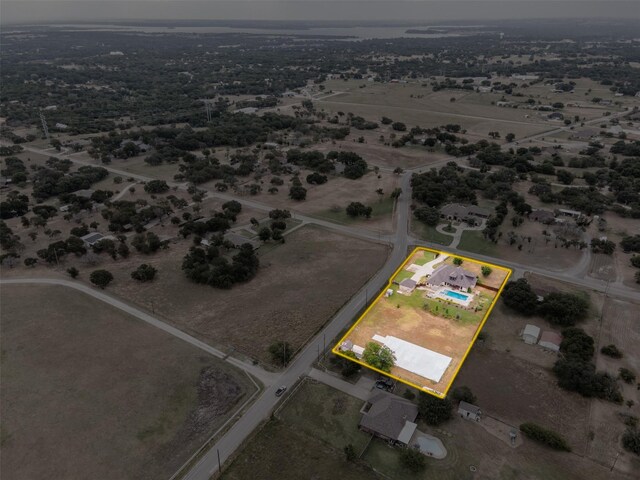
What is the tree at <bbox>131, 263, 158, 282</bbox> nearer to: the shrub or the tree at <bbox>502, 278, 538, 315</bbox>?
the tree at <bbox>502, 278, 538, 315</bbox>

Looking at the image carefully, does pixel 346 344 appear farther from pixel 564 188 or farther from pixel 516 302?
pixel 564 188

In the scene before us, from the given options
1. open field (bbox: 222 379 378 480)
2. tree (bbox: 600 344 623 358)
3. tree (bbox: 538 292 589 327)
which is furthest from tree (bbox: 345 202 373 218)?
tree (bbox: 600 344 623 358)

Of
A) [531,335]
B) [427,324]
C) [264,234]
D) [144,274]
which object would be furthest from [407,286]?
[144,274]

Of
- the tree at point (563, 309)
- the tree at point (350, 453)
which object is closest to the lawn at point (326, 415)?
the tree at point (350, 453)

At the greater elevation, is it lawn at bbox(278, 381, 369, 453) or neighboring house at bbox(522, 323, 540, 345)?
neighboring house at bbox(522, 323, 540, 345)

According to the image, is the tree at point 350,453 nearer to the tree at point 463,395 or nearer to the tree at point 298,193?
the tree at point 463,395

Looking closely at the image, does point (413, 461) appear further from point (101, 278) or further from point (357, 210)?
point (357, 210)
